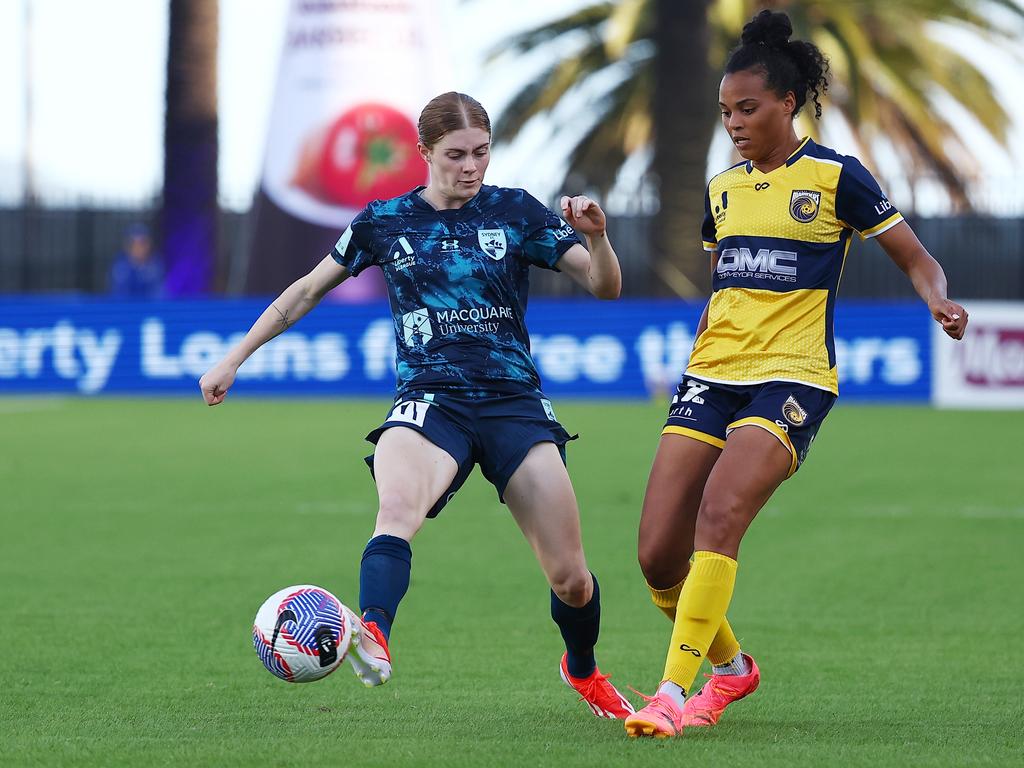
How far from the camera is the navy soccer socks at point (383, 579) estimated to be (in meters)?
5.16

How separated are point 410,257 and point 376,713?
1.59 metres

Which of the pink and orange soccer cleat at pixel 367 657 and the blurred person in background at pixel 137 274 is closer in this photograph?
the pink and orange soccer cleat at pixel 367 657

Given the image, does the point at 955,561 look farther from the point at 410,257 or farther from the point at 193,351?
the point at 193,351

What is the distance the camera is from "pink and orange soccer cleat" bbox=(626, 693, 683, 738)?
533 cm

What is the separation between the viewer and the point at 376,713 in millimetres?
5914

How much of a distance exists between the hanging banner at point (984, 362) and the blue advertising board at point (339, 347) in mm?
255

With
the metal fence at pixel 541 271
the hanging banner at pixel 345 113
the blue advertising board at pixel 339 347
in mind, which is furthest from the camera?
the metal fence at pixel 541 271

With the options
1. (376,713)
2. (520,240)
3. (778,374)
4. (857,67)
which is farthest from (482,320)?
(857,67)

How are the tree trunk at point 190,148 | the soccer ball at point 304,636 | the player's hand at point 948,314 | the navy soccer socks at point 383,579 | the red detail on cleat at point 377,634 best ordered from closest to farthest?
the soccer ball at point 304,636 → the red detail on cleat at point 377,634 → the navy soccer socks at point 383,579 → the player's hand at point 948,314 → the tree trunk at point 190,148

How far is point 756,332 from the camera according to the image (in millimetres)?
5719

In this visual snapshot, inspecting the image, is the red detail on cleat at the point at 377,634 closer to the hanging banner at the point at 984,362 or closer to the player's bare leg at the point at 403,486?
the player's bare leg at the point at 403,486

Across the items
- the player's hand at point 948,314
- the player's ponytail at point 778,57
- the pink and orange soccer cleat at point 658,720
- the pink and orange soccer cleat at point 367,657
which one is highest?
the player's ponytail at point 778,57

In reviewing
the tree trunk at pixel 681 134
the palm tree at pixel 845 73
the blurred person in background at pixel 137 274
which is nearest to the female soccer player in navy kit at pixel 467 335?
the tree trunk at pixel 681 134

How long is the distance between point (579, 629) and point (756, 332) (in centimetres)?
121
